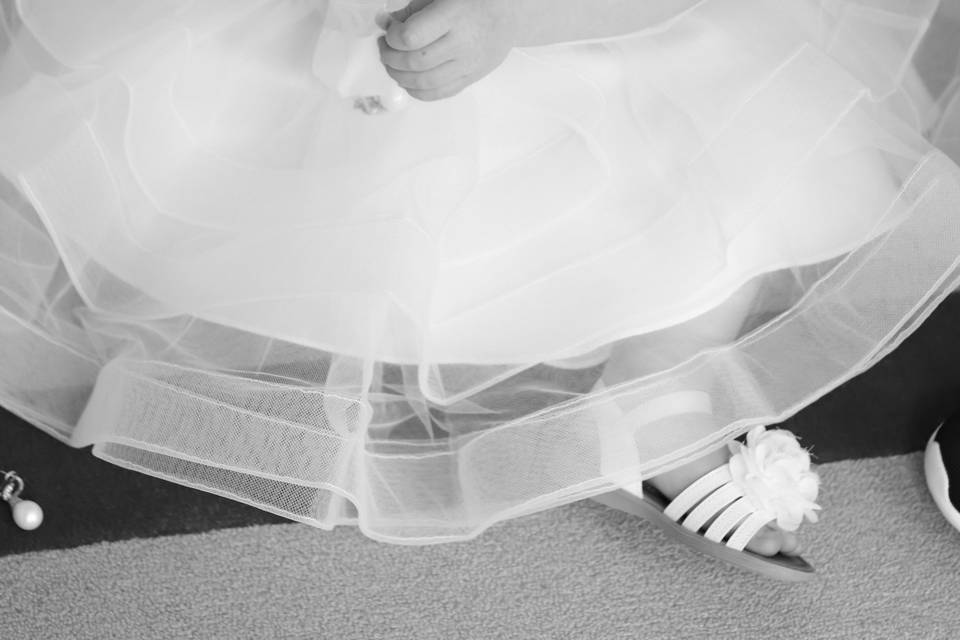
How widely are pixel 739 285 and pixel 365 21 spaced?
13.0 inches

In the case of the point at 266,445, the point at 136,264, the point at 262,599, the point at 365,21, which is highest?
the point at 365,21

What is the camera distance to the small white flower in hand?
890mm

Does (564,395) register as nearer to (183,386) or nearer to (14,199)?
(183,386)

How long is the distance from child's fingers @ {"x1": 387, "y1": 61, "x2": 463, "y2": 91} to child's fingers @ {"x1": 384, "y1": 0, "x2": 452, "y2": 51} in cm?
2

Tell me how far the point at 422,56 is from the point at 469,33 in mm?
38

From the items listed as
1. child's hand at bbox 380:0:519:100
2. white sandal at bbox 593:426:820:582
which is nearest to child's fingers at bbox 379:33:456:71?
child's hand at bbox 380:0:519:100

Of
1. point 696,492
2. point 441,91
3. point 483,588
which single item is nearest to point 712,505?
point 696,492

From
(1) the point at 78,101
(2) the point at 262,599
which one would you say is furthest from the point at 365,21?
(2) the point at 262,599

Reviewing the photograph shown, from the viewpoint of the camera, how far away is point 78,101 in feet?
2.64

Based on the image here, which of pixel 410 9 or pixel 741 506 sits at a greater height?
pixel 410 9

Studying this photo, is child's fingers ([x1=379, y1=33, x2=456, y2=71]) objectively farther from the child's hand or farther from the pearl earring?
the pearl earring

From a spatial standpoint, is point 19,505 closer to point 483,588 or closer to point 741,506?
point 483,588

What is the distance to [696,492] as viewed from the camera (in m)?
0.90

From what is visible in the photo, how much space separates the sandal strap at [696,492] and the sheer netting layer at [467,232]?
0.24ft
